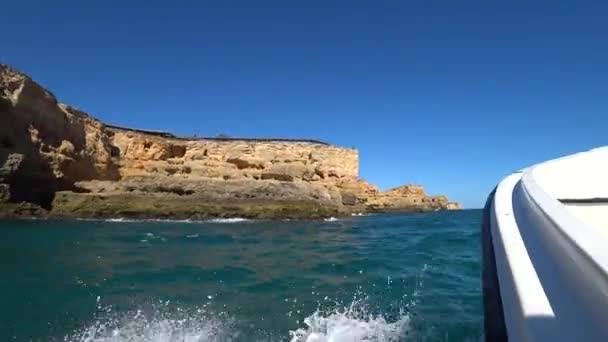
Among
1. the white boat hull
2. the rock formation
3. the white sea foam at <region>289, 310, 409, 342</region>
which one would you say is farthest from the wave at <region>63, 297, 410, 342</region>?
the rock formation

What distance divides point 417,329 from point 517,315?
2.77m

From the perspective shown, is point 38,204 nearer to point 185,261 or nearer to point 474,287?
point 185,261

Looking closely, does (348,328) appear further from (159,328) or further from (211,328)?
(159,328)

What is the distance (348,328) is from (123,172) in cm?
3495

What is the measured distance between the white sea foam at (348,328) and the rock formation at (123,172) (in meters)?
23.0

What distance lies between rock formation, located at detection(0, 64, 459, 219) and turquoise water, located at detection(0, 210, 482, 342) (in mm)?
18495

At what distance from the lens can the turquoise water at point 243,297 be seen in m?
3.69

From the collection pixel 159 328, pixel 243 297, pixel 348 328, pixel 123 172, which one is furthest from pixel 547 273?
pixel 123 172

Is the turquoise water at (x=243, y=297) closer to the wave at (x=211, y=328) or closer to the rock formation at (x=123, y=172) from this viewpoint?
the wave at (x=211, y=328)

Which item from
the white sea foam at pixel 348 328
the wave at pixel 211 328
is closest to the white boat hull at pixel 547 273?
the white sea foam at pixel 348 328

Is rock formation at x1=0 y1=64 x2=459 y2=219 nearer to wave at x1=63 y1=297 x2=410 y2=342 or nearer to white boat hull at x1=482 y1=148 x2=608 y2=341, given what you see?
wave at x1=63 y1=297 x2=410 y2=342

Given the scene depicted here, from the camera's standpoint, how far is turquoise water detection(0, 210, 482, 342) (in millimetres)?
3693

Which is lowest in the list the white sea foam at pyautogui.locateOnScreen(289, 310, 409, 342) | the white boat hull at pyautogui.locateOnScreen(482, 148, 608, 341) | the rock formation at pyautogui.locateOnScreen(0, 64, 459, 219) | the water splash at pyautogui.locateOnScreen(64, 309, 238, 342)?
the water splash at pyautogui.locateOnScreen(64, 309, 238, 342)

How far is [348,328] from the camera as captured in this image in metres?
3.76
